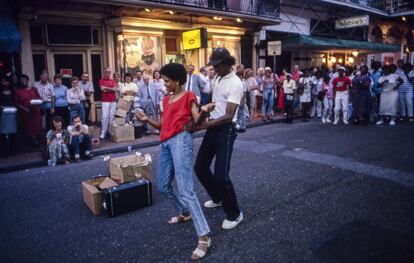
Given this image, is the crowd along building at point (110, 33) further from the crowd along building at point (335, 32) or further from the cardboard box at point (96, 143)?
the crowd along building at point (335, 32)

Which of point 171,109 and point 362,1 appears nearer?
point 171,109

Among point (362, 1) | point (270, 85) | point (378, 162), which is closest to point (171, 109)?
point (378, 162)

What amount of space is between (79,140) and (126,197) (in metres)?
3.95

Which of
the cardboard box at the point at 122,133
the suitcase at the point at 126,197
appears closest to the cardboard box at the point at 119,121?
the cardboard box at the point at 122,133

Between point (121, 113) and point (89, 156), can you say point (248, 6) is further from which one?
point (89, 156)

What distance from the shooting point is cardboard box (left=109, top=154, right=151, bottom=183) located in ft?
17.6

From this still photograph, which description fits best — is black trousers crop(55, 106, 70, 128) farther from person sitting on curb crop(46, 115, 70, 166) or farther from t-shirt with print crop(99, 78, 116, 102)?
person sitting on curb crop(46, 115, 70, 166)

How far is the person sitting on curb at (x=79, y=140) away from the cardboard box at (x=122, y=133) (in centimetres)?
167

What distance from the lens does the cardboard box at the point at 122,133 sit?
33.0ft

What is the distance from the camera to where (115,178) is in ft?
18.2

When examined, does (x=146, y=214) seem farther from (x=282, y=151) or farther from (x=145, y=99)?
Result: (x=145, y=99)

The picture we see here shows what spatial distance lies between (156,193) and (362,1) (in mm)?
24351

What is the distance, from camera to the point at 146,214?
4848 millimetres

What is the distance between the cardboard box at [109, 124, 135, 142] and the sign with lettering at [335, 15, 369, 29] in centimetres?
1666
